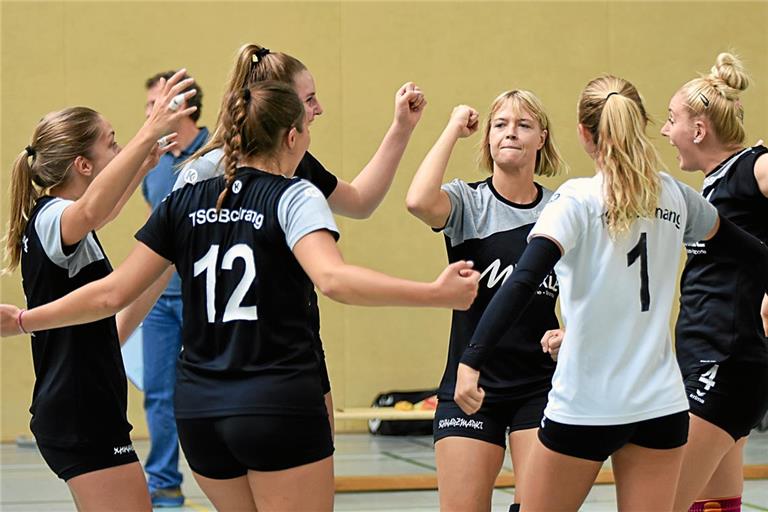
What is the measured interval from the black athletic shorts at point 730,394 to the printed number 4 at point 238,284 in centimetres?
162

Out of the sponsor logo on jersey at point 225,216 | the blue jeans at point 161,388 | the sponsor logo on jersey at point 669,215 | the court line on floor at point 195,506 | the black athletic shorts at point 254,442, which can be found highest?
the sponsor logo on jersey at point 225,216

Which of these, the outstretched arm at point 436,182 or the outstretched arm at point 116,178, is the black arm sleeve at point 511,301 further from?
the outstretched arm at point 116,178

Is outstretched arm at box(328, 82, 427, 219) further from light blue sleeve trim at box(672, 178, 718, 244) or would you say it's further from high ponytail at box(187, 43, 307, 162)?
light blue sleeve trim at box(672, 178, 718, 244)

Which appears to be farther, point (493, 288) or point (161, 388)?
point (161, 388)

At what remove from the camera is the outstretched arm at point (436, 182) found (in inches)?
143

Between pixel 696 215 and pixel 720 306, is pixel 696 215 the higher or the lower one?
the higher one

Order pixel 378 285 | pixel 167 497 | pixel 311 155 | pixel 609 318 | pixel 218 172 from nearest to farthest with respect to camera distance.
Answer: pixel 378 285, pixel 609 318, pixel 218 172, pixel 311 155, pixel 167 497

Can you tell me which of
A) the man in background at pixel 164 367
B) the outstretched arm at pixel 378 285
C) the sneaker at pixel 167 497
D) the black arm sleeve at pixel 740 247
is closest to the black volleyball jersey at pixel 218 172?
the outstretched arm at pixel 378 285

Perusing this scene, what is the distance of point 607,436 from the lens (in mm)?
2859

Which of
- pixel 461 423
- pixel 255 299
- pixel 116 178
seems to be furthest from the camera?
pixel 461 423

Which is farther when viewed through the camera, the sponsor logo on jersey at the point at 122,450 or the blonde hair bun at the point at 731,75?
the blonde hair bun at the point at 731,75

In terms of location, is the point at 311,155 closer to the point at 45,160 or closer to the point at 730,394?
the point at 45,160

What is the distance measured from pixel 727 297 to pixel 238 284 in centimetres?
172

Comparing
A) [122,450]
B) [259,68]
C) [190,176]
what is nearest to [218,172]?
[190,176]
